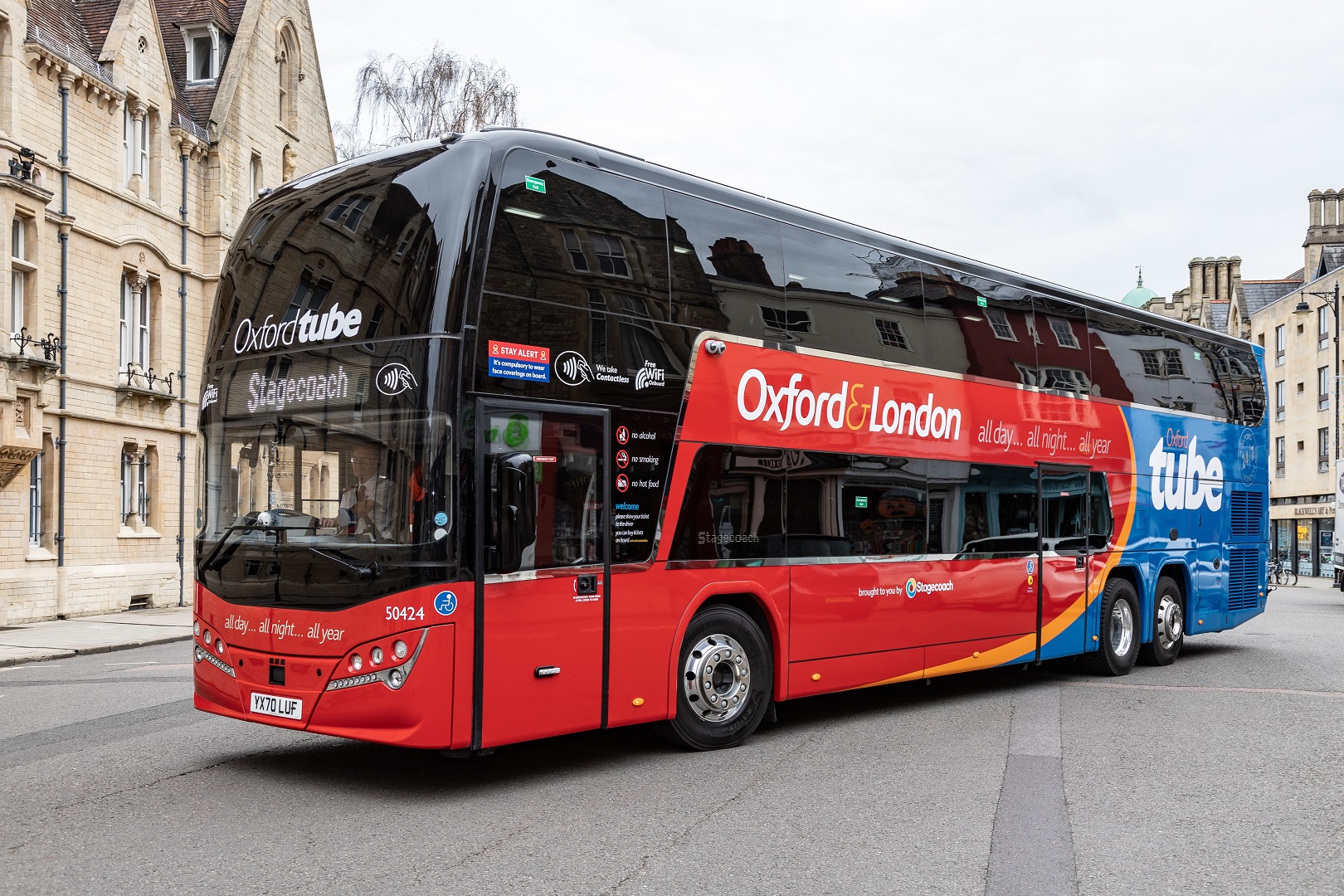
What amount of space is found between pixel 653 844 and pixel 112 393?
72.9 ft

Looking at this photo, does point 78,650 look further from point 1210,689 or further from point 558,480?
point 1210,689

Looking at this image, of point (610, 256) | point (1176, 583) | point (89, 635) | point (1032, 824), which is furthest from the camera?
point (89, 635)

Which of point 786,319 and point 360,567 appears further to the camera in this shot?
point 786,319

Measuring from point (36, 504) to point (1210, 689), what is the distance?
2033 centimetres

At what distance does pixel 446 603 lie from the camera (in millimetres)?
7113

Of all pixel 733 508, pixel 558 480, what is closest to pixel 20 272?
pixel 733 508

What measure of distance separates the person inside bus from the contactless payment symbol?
17.2 inches

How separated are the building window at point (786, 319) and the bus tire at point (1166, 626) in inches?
286

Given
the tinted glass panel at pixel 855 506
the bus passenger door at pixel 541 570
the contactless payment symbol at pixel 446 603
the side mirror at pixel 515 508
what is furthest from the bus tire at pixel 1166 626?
the contactless payment symbol at pixel 446 603

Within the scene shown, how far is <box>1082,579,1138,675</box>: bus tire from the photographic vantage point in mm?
13703

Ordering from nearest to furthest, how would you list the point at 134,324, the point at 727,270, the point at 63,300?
1. the point at 727,270
2. the point at 63,300
3. the point at 134,324

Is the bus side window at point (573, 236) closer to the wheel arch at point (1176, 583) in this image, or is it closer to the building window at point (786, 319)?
the building window at point (786, 319)

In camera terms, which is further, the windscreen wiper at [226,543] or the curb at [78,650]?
the curb at [78,650]

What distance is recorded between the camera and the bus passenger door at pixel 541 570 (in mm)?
7344
